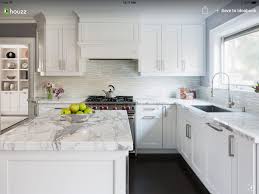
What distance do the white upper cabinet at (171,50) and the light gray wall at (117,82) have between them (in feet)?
1.09

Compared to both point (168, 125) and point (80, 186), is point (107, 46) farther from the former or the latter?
point (80, 186)

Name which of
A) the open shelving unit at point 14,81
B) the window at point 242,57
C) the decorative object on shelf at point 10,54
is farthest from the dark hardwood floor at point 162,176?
the decorative object on shelf at point 10,54

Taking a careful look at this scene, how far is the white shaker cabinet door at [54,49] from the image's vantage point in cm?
449

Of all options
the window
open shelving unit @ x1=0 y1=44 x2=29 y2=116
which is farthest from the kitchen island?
open shelving unit @ x1=0 y1=44 x2=29 y2=116

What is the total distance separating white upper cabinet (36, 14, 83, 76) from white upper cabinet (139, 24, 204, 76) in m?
1.16

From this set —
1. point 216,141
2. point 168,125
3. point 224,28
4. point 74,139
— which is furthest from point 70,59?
point 74,139

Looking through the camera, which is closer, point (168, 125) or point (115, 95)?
point (168, 125)

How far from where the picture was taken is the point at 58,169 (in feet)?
4.48

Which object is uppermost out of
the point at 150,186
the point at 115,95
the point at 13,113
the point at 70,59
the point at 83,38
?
the point at 83,38

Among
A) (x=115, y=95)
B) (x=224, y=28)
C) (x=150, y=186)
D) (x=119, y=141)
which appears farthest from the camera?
(x=115, y=95)

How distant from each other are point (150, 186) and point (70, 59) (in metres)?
2.56

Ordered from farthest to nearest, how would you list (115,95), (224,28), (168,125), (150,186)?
(115,95), (168,125), (224,28), (150,186)

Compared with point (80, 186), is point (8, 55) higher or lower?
higher

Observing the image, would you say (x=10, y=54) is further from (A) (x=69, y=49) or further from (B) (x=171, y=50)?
(B) (x=171, y=50)
